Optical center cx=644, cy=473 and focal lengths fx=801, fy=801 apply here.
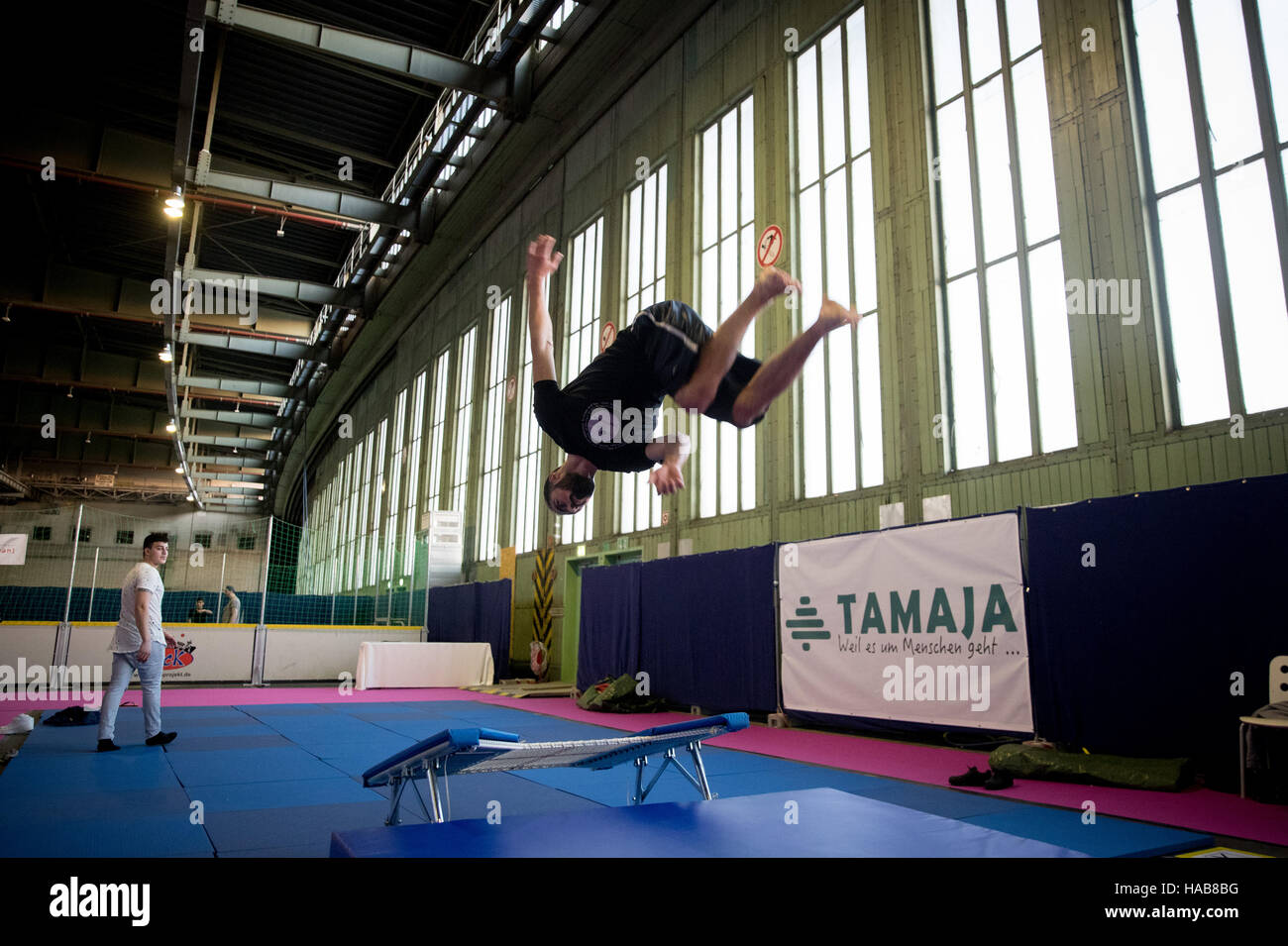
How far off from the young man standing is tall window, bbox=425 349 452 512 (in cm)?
1168

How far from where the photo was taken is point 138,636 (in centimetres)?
661

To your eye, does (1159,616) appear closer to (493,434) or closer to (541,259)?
(541,259)

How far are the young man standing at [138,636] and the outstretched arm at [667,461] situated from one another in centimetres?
471

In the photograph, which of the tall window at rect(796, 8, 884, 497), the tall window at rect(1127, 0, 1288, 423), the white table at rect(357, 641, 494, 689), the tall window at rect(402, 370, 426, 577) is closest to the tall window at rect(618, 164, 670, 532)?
the tall window at rect(796, 8, 884, 497)

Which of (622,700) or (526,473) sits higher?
(526,473)

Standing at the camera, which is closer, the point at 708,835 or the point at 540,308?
the point at 708,835

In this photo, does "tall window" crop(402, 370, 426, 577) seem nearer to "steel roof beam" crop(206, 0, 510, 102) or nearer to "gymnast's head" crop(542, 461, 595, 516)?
"steel roof beam" crop(206, 0, 510, 102)

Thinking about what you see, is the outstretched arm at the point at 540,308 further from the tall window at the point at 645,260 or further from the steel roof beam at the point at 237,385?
the steel roof beam at the point at 237,385

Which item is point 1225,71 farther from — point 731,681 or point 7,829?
point 7,829

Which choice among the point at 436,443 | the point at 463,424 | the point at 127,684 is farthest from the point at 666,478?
the point at 436,443

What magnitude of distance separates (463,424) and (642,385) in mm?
15270

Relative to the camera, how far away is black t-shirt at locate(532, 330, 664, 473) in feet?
12.4

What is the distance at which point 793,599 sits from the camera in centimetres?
884
